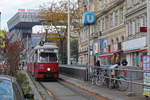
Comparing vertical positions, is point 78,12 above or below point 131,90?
above

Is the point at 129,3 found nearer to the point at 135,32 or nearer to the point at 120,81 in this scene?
the point at 135,32

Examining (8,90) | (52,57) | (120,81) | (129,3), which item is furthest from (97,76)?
(129,3)

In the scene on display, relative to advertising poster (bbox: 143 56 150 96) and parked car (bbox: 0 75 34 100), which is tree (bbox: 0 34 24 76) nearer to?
advertising poster (bbox: 143 56 150 96)

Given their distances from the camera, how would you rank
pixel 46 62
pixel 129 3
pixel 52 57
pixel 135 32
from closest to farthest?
pixel 46 62 < pixel 52 57 < pixel 135 32 < pixel 129 3

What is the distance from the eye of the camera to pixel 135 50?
3506cm

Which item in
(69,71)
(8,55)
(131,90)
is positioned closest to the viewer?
(131,90)

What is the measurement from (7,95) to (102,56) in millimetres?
43983

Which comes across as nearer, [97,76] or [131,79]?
[131,79]

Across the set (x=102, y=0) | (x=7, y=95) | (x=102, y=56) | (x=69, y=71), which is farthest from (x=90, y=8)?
(x=7, y=95)

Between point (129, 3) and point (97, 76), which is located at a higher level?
point (129, 3)

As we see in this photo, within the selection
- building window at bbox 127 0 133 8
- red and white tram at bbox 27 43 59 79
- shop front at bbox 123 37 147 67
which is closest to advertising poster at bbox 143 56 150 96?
red and white tram at bbox 27 43 59 79

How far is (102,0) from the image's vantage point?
5159 cm

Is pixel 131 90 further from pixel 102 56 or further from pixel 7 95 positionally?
pixel 102 56

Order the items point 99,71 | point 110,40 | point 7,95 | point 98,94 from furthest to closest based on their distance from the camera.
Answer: point 110,40 → point 99,71 → point 98,94 → point 7,95
